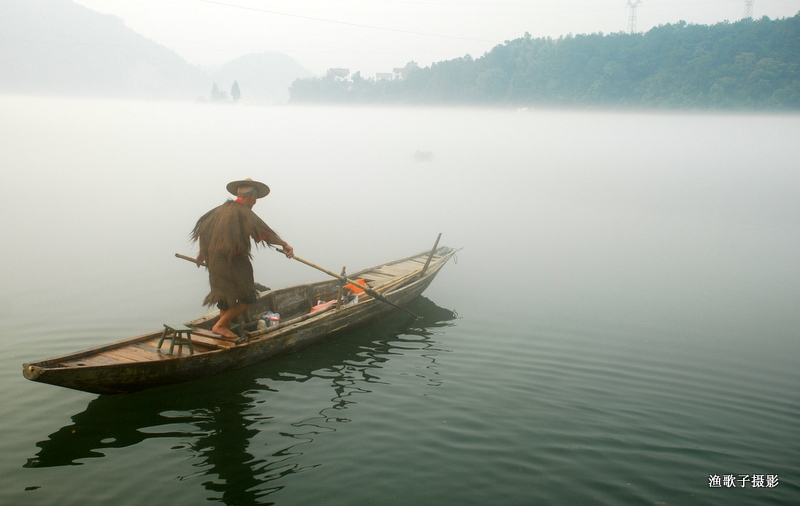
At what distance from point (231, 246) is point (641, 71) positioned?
78419 millimetres

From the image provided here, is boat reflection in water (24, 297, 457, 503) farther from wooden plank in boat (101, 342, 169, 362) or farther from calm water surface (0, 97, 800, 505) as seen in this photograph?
wooden plank in boat (101, 342, 169, 362)

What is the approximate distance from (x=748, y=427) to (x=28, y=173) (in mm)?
29538

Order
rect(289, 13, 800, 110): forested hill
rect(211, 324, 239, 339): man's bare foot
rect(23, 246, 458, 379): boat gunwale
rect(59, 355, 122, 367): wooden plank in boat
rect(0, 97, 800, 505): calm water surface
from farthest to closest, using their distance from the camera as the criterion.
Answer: rect(289, 13, 800, 110): forested hill
rect(211, 324, 239, 339): man's bare foot
rect(59, 355, 122, 367): wooden plank in boat
rect(23, 246, 458, 379): boat gunwale
rect(0, 97, 800, 505): calm water surface

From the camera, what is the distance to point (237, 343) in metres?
6.72

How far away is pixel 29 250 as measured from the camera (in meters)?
12.8

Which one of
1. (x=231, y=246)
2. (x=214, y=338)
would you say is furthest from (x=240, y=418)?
(x=231, y=246)

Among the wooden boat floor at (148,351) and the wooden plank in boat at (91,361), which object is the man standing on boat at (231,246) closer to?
the wooden boat floor at (148,351)

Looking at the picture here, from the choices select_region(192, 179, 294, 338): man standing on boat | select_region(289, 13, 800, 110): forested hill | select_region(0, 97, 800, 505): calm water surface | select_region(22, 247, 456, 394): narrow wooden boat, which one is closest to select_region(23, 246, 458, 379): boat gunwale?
select_region(22, 247, 456, 394): narrow wooden boat

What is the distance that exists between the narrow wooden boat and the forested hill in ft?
216

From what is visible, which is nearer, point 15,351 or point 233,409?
point 233,409

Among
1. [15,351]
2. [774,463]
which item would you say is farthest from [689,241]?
[15,351]

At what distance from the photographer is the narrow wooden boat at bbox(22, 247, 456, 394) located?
18.0ft

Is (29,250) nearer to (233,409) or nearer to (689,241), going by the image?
(233,409)

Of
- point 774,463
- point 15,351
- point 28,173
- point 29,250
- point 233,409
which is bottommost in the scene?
point 774,463
